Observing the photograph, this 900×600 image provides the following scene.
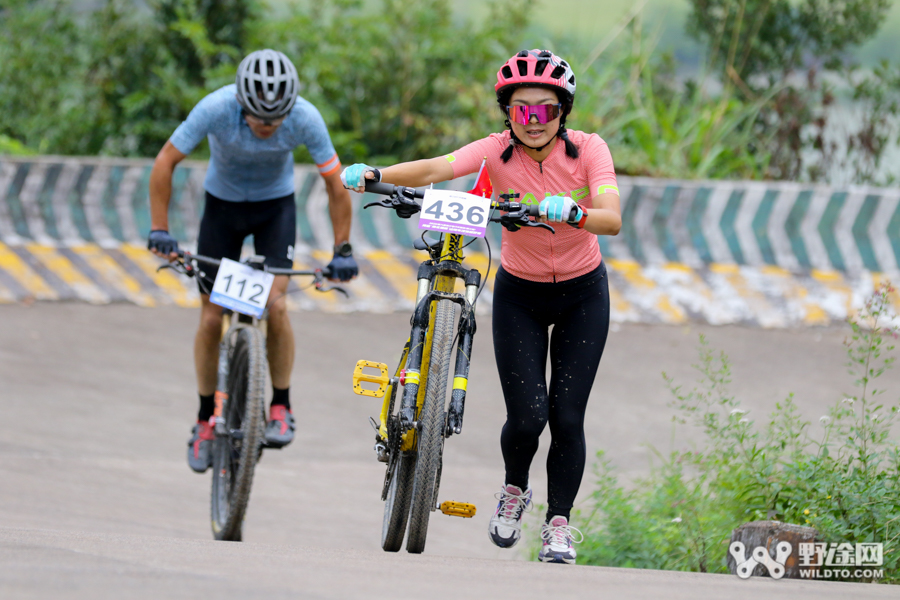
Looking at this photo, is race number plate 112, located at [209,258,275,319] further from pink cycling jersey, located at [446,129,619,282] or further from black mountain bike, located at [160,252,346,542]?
pink cycling jersey, located at [446,129,619,282]

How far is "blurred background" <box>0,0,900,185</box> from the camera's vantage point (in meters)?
12.8

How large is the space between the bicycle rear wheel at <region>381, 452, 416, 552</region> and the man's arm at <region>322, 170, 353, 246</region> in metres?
1.78

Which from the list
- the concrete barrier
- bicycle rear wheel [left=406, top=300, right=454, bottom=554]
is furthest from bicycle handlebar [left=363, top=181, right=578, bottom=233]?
the concrete barrier

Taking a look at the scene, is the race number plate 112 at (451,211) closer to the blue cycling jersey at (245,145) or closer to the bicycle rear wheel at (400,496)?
the bicycle rear wheel at (400,496)

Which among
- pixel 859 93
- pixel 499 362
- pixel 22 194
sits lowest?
pixel 499 362

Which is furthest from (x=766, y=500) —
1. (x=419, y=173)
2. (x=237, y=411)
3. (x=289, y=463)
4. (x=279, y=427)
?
(x=289, y=463)

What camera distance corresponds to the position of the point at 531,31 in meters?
14.4

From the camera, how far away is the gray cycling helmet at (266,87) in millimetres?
5680

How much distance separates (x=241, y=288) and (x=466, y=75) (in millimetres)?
8097

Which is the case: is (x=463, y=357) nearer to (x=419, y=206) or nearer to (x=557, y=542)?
(x=419, y=206)

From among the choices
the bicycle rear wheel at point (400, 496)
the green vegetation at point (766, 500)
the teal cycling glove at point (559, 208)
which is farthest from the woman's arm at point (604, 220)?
the bicycle rear wheel at point (400, 496)

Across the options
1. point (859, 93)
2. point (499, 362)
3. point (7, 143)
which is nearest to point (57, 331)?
point (7, 143)

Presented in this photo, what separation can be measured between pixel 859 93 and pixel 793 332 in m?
4.35

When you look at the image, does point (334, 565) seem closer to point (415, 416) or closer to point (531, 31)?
point (415, 416)
